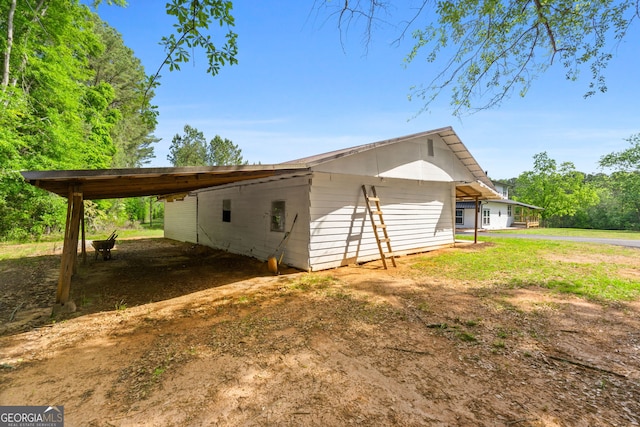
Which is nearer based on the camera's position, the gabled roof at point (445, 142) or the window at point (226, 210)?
the gabled roof at point (445, 142)

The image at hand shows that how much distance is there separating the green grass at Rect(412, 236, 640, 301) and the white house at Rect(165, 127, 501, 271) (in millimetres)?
1709

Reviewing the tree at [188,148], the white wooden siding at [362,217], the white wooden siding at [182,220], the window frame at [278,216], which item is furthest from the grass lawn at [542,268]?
the tree at [188,148]

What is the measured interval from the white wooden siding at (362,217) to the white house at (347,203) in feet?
0.10

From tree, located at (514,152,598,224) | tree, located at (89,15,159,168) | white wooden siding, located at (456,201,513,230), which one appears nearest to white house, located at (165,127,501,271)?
white wooden siding, located at (456,201,513,230)

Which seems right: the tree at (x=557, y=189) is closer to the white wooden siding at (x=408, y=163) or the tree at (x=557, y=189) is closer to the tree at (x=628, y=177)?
the tree at (x=628, y=177)

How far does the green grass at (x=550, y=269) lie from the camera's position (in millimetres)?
6051

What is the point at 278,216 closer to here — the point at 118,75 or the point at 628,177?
the point at 118,75

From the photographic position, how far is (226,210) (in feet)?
38.3

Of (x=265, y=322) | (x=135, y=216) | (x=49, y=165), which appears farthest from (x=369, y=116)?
(x=135, y=216)

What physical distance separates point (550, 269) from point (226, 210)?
11.5 meters

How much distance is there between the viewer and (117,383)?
8.93ft

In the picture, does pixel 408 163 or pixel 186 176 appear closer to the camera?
pixel 186 176

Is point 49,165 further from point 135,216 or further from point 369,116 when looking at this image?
point 135,216

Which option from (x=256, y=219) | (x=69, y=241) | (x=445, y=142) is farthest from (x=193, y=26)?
(x=445, y=142)
